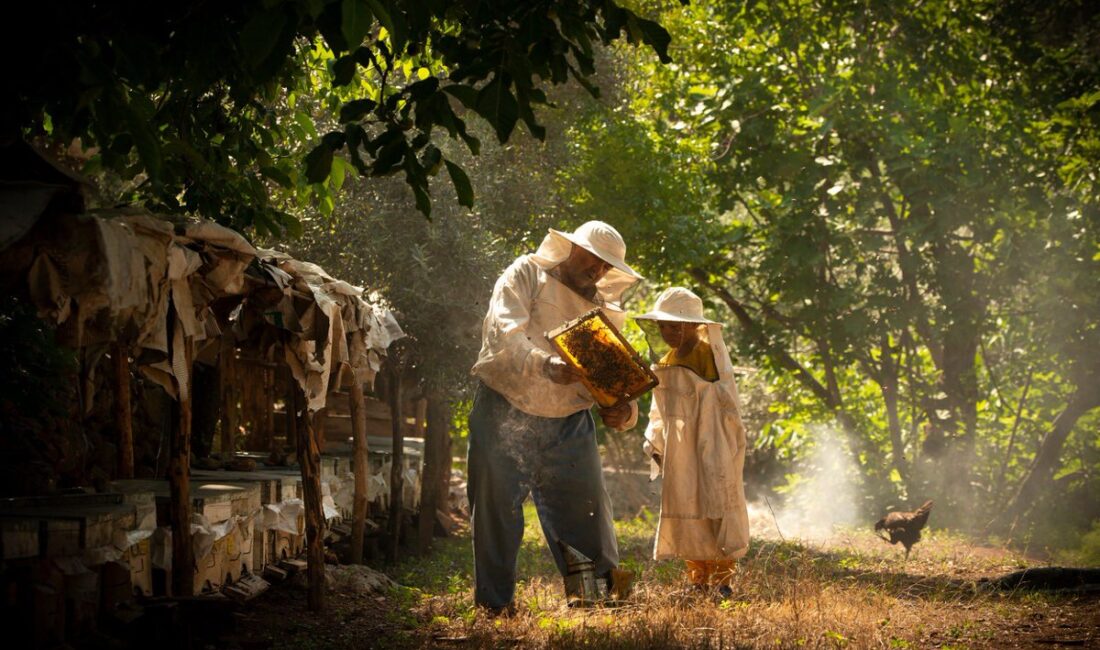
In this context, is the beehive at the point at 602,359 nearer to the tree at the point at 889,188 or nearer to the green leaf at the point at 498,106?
the green leaf at the point at 498,106

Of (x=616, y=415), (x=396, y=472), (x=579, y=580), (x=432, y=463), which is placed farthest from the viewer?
(x=432, y=463)

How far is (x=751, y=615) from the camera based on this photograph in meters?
6.39

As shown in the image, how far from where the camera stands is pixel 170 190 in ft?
21.9

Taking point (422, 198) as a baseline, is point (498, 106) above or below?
above

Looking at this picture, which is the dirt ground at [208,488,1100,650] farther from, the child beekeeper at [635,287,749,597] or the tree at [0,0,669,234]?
the tree at [0,0,669,234]

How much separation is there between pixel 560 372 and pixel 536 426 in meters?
0.61

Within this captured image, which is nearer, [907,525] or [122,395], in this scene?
[122,395]

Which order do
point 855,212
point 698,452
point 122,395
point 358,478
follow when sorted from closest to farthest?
point 122,395 → point 698,452 → point 358,478 → point 855,212

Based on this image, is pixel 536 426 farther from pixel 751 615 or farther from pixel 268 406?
pixel 268 406

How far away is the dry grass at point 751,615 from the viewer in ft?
19.2

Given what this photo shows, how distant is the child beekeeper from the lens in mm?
7953

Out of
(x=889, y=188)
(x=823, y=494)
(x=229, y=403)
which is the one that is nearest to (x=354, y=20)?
(x=229, y=403)

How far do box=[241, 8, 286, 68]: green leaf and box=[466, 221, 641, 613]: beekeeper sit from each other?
3.24 metres

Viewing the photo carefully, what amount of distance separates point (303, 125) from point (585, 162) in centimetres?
803
